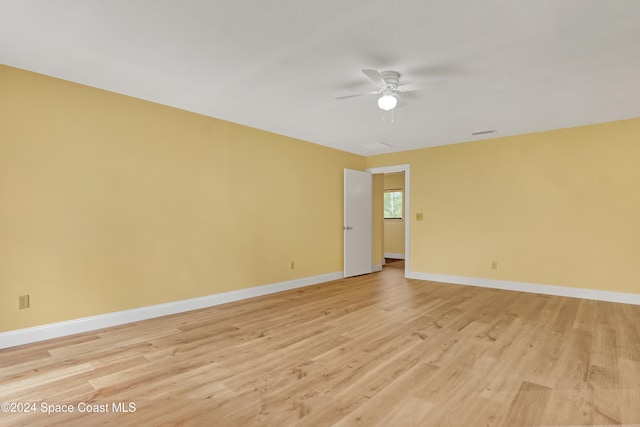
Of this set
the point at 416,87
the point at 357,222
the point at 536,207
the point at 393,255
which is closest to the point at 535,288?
the point at 536,207

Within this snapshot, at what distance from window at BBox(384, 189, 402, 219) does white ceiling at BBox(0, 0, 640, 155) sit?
5.44 metres

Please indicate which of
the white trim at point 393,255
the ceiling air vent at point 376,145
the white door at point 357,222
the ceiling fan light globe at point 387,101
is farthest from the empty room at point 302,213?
the white trim at point 393,255

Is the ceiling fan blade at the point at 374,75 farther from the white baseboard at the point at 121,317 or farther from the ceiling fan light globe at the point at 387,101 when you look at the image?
the white baseboard at the point at 121,317

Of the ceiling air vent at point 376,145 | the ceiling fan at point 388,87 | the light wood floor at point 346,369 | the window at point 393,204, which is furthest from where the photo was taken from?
the window at point 393,204

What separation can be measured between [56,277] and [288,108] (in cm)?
302

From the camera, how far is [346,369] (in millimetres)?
2424

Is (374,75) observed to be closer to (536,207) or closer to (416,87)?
(416,87)

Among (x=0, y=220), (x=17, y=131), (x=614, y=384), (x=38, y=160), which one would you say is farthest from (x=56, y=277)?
(x=614, y=384)

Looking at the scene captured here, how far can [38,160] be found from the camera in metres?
3.02

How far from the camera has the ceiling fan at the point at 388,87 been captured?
2.82m

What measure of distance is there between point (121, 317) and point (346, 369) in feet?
8.42

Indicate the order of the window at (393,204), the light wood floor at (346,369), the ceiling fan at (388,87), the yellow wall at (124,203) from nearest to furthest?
the light wood floor at (346,369) < the ceiling fan at (388,87) < the yellow wall at (124,203) < the window at (393,204)

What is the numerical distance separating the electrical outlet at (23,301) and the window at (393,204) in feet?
26.8

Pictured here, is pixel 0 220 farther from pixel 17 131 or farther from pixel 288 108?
pixel 288 108
